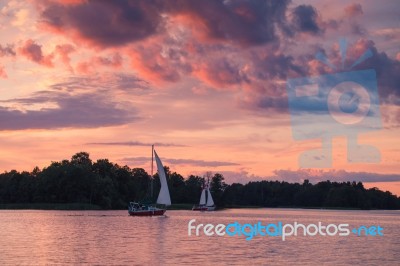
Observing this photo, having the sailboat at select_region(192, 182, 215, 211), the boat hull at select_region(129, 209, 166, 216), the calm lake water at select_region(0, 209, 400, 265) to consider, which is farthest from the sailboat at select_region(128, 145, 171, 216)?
the sailboat at select_region(192, 182, 215, 211)

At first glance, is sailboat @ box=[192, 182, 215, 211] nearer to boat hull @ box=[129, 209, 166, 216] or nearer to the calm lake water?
boat hull @ box=[129, 209, 166, 216]

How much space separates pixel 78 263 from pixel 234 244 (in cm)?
1857

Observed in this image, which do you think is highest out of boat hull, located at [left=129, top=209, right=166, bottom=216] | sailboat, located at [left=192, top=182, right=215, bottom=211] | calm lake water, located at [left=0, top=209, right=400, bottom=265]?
sailboat, located at [left=192, top=182, right=215, bottom=211]

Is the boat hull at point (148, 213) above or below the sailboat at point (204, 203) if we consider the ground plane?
below

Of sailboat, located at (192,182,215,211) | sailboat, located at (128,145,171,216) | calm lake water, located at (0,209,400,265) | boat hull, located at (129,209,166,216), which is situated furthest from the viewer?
sailboat, located at (192,182,215,211)

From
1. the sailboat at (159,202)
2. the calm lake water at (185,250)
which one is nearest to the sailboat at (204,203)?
the sailboat at (159,202)

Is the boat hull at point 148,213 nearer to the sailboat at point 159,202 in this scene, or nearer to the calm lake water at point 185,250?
the sailboat at point 159,202

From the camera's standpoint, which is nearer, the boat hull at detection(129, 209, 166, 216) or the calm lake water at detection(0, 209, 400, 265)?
the calm lake water at detection(0, 209, 400, 265)

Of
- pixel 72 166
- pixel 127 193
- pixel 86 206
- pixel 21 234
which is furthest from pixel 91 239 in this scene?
pixel 127 193

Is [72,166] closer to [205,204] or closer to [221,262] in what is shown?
[205,204]

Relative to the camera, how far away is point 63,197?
162m

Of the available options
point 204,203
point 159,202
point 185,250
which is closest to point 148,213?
point 159,202

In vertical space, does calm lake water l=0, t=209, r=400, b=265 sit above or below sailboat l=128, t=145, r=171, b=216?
below

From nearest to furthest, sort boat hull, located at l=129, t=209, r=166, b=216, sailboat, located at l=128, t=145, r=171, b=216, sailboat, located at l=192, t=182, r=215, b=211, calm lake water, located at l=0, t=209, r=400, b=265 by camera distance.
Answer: calm lake water, located at l=0, t=209, r=400, b=265
sailboat, located at l=128, t=145, r=171, b=216
boat hull, located at l=129, t=209, r=166, b=216
sailboat, located at l=192, t=182, r=215, b=211
